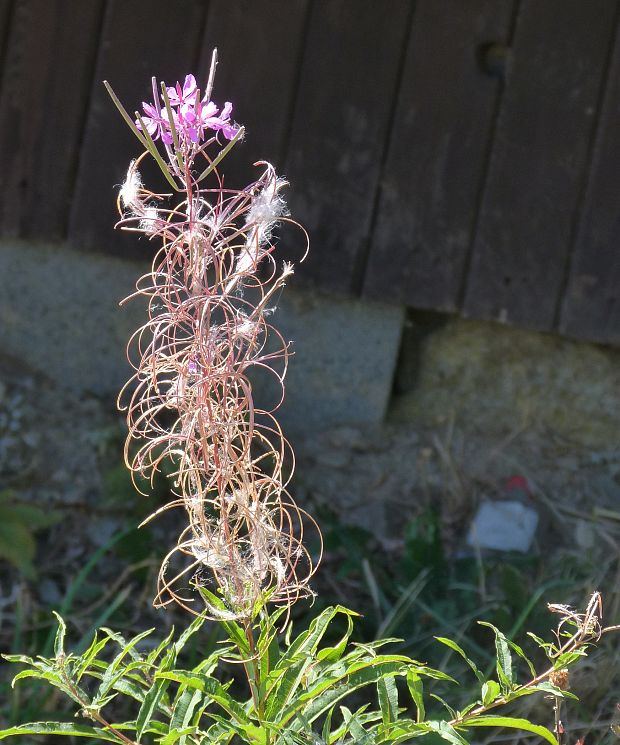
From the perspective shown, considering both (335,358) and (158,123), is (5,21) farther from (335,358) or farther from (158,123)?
(158,123)

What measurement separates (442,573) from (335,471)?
0.58 m

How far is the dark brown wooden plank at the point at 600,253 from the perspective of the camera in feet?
9.73

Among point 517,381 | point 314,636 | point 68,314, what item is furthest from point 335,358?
point 314,636

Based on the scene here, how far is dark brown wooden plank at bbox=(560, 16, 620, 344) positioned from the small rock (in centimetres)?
54

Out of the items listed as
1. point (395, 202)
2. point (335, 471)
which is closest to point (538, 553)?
point (335, 471)

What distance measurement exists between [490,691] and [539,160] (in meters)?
2.11

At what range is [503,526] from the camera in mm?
2980

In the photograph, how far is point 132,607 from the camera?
2.65m

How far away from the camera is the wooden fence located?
2.95m

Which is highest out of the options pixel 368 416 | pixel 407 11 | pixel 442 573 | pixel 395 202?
pixel 407 11

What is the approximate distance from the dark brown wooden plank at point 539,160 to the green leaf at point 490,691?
6.56 ft

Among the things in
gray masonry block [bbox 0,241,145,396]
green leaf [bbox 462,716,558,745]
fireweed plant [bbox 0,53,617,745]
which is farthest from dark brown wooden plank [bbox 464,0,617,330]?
green leaf [bbox 462,716,558,745]

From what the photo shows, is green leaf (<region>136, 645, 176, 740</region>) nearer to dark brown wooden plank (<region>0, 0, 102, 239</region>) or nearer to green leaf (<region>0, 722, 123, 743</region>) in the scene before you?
green leaf (<region>0, 722, 123, 743</region>)

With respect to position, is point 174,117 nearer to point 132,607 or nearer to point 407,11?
point 132,607
